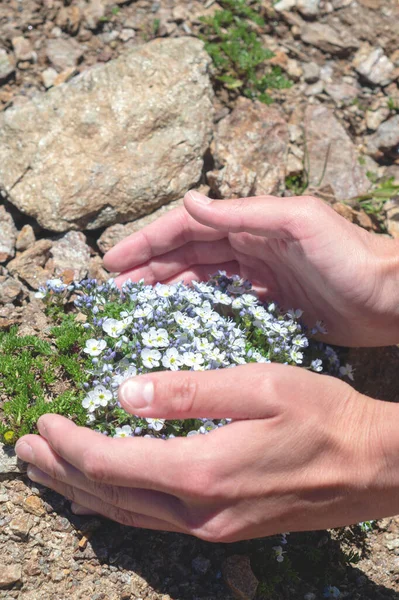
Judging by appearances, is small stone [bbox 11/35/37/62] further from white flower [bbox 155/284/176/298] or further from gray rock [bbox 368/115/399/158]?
gray rock [bbox 368/115/399/158]

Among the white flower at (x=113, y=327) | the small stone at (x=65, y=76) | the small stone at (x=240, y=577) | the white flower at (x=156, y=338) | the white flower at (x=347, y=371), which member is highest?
the small stone at (x=65, y=76)

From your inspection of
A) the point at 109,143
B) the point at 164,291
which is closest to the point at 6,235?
the point at 109,143

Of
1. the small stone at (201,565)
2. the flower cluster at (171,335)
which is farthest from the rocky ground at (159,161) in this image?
the flower cluster at (171,335)

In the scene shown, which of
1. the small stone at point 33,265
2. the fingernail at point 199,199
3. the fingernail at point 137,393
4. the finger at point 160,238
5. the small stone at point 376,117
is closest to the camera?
the fingernail at point 137,393

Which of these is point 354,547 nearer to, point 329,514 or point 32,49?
point 329,514

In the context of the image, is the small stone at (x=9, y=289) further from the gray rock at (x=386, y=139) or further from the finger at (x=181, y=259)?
the gray rock at (x=386, y=139)

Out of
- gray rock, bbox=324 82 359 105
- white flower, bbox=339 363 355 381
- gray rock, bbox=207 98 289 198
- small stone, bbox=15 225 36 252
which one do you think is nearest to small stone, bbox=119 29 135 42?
gray rock, bbox=207 98 289 198

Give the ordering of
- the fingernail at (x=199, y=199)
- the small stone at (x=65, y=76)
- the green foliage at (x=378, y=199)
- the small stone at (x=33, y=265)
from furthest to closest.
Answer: the small stone at (x=65, y=76)
the green foliage at (x=378, y=199)
the small stone at (x=33, y=265)
the fingernail at (x=199, y=199)

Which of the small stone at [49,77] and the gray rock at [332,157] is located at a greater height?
the small stone at [49,77]
